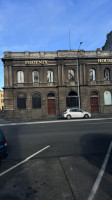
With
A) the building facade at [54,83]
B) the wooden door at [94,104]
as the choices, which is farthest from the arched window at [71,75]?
the wooden door at [94,104]

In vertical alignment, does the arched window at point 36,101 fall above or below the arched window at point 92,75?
below

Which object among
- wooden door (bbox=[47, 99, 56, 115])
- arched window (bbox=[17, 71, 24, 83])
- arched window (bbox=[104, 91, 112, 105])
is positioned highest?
arched window (bbox=[17, 71, 24, 83])

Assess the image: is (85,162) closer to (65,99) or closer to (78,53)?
(65,99)

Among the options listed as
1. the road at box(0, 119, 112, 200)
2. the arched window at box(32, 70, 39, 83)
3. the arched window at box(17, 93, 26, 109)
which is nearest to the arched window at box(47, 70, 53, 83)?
the arched window at box(32, 70, 39, 83)

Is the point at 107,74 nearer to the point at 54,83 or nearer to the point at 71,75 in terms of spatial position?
the point at 71,75

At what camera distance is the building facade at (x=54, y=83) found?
21.5m

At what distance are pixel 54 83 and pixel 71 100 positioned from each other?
169 inches

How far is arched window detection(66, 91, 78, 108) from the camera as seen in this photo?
22.6m

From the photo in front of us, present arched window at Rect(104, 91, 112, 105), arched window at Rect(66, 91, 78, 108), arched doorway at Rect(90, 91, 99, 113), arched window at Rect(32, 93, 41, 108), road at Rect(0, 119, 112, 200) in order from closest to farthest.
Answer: road at Rect(0, 119, 112, 200)
arched window at Rect(32, 93, 41, 108)
arched window at Rect(66, 91, 78, 108)
arched doorway at Rect(90, 91, 99, 113)
arched window at Rect(104, 91, 112, 105)

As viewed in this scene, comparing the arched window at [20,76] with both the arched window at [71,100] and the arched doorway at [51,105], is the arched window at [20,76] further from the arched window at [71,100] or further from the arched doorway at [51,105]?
the arched window at [71,100]

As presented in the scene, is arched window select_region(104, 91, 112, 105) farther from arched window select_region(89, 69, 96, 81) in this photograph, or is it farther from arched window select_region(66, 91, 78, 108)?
arched window select_region(66, 91, 78, 108)

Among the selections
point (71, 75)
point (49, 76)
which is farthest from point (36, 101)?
point (71, 75)

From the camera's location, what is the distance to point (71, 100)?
2266cm

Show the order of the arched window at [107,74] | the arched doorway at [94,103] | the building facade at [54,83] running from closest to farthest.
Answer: the building facade at [54,83] < the arched doorway at [94,103] < the arched window at [107,74]
